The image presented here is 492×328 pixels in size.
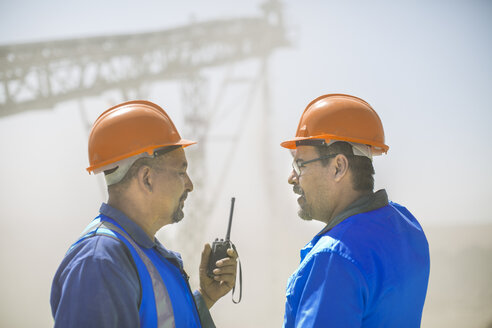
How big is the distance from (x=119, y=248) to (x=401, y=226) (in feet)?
3.91

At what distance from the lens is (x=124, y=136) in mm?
1957

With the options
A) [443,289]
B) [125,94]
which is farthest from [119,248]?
[443,289]

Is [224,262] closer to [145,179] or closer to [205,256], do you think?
[205,256]

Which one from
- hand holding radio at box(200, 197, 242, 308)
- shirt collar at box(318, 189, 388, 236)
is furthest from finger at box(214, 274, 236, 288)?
shirt collar at box(318, 189, 388, 236)

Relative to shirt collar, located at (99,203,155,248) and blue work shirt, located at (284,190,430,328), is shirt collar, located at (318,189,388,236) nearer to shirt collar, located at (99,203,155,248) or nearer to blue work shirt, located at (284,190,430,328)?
blue work shirt, located at (284,190,430,328)

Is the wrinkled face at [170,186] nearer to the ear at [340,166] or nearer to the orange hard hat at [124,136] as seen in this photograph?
the orange hard hat at [124,136]

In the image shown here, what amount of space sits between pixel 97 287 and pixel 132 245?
0.30m

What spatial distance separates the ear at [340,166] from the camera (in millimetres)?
2006

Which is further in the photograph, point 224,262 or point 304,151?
point 224,262

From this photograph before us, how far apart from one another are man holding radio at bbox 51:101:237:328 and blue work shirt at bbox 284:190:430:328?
55cm

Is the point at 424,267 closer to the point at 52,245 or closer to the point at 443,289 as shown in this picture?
the point at 443,289

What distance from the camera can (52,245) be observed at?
436 inches

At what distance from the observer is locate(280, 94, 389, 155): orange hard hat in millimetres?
2057

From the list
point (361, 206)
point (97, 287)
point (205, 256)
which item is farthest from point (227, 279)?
point (97, 287)
